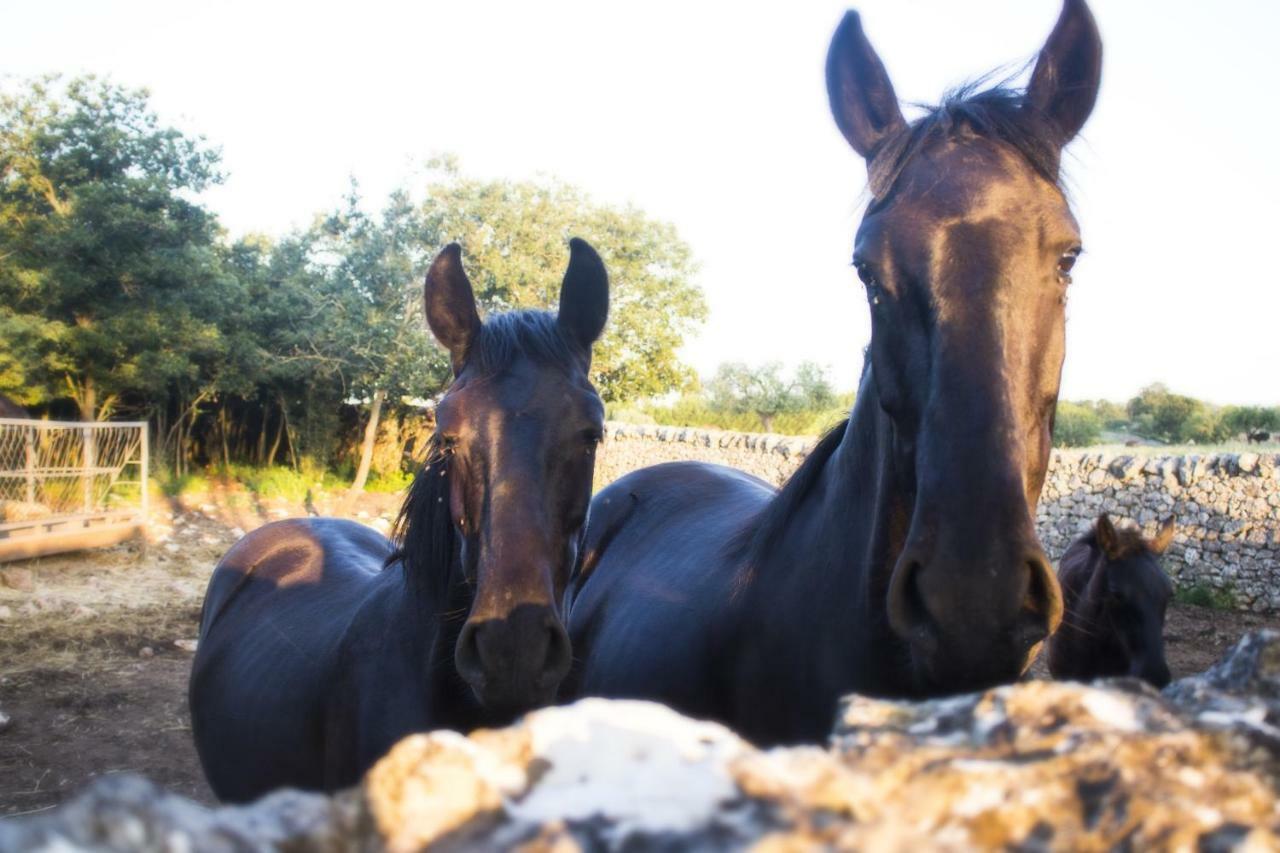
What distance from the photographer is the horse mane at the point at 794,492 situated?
2199 millimetres

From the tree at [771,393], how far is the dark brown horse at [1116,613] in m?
25.5

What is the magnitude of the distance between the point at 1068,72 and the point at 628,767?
2.06 meters

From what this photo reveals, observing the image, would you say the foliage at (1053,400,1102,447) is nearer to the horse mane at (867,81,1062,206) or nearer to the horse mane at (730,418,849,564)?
the horse mane at (730,418,849,564)

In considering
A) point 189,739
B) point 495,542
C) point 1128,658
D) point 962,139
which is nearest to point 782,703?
point 495,542

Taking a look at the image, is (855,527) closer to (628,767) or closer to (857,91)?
(857,91)

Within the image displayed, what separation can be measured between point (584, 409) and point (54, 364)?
734 inches

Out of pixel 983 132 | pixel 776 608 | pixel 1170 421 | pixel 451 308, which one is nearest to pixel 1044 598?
pixel 776 608

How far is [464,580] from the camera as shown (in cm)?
241

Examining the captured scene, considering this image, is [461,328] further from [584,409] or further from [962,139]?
[962,139]

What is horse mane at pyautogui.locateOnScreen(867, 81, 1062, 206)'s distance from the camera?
181 cm

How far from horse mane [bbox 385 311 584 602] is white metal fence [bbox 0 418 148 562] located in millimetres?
10028

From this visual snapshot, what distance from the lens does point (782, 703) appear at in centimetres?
194

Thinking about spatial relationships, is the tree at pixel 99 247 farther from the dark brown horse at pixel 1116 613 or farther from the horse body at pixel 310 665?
the dark brown horse at pixel 1116 613

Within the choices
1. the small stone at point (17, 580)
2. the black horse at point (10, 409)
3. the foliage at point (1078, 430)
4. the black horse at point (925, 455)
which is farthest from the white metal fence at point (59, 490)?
the foliage at point (1078, 430)
